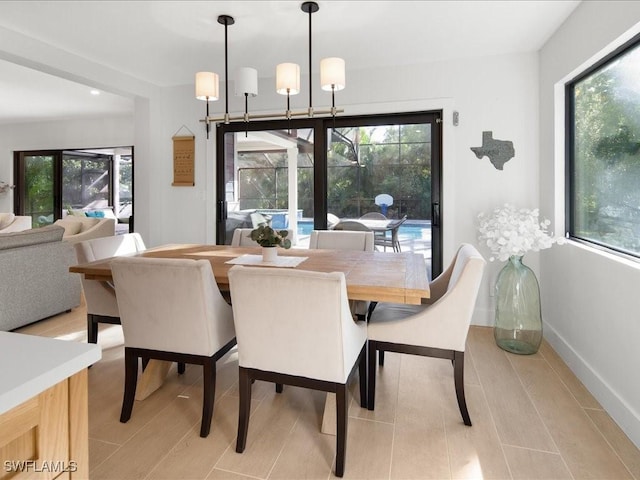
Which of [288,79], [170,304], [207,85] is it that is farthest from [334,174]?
[170,304]

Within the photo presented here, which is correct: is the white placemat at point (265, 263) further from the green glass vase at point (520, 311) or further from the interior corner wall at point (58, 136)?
the interior corner wall at point (58, 136)

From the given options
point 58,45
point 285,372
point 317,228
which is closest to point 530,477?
point 285,372

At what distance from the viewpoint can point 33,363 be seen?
655 mm

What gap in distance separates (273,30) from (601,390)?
3.21m

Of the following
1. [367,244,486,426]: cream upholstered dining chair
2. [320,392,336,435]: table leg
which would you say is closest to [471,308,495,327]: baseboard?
[367,244,486,426]: cream upholstered dining chair

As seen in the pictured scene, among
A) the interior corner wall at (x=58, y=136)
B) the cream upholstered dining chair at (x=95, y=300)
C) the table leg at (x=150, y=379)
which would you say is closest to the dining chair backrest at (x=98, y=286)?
the cream upholstered dining chair at (x=95, y=300)

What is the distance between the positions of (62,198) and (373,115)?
6.40 meters

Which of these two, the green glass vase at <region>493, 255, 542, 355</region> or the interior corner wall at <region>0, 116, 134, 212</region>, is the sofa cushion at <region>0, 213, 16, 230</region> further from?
the green glass vase at <region>493, 255, 542, 355</region>

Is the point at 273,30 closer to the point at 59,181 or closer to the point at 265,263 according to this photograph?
the point at 265,263

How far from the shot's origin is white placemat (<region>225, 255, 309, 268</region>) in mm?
2271

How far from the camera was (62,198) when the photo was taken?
7.26 m

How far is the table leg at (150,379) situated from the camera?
7.29ft

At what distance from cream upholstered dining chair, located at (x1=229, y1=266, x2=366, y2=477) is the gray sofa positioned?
2.68 m

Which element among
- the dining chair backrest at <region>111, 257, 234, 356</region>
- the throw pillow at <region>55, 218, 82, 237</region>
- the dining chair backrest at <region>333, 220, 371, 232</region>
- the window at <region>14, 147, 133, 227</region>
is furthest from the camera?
the window at <region>14, 147, 133, 227</region>
